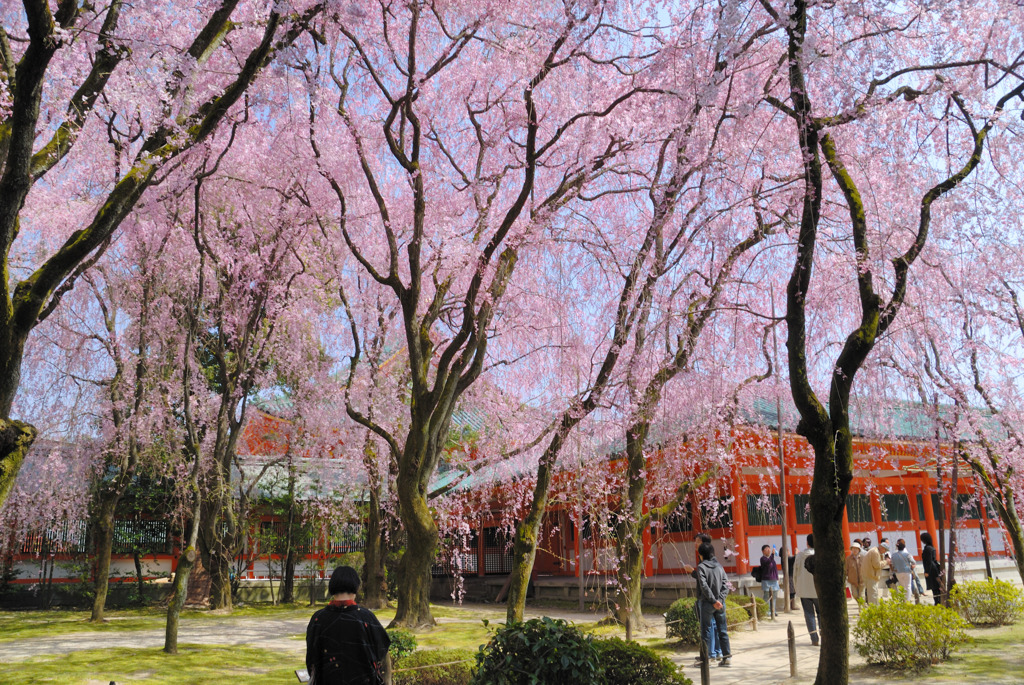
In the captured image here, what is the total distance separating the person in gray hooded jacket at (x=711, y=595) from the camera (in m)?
8.48

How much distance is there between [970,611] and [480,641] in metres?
7.69

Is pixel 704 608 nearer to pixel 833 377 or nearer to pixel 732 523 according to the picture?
pixel 833 377

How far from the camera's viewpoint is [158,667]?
9609 millimetres

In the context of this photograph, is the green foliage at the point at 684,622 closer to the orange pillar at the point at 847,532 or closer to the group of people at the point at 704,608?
the group of people at the point at 704,608

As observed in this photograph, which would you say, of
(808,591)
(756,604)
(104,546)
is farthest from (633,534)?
(104,546)

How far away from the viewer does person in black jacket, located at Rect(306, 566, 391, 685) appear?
14.1 feet

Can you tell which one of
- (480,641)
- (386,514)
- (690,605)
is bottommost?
(480,641)

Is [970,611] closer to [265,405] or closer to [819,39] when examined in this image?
[819,39]

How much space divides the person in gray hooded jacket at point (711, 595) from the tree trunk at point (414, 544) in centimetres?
353

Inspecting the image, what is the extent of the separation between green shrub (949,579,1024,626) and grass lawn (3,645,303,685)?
992 centimetres

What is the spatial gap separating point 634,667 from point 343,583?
2.57 meters

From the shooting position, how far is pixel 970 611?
11242 millimetres

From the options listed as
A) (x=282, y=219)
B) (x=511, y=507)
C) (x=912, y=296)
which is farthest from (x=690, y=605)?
(x=282, y=219)

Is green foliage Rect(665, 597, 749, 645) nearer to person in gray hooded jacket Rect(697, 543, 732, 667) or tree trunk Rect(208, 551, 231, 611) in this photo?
person in gray hooded jacket Rect(697, 543, 732, 667)
